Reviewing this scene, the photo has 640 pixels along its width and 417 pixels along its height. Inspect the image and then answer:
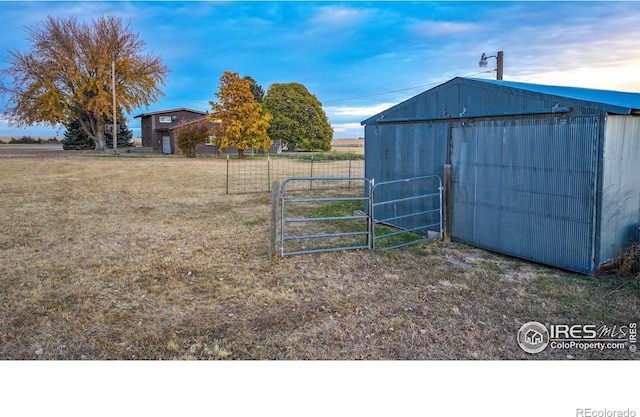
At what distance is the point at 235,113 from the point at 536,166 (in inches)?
1154

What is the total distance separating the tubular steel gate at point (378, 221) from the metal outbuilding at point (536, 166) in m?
0.42

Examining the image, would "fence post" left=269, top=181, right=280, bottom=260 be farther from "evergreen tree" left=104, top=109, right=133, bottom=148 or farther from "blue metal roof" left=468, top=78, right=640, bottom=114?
"evergreen tree" left=104, top=109, right=133, bottom=148

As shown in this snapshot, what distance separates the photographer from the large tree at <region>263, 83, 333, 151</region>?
4472 centimetres

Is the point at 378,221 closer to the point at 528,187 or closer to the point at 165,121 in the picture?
the point at 528,187

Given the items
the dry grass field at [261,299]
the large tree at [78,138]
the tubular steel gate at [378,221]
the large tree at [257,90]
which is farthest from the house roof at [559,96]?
the large tree at [257,90]

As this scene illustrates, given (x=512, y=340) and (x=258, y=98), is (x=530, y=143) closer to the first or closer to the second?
(x=512, y=340)

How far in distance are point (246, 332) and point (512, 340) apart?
240 centimetres

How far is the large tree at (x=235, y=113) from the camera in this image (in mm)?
32969

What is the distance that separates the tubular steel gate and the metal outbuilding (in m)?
0.42

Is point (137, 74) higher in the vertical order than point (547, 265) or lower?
higher

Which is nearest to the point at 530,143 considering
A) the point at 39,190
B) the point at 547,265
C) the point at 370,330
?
the point at 547,265

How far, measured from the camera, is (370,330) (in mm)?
4180

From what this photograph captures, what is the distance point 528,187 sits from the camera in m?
6.30

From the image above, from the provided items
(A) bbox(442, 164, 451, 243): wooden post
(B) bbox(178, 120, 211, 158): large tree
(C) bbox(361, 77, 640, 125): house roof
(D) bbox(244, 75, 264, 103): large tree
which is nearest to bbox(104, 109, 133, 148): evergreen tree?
(B) bbox(178, 120, 211, 158): large tree
